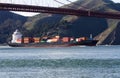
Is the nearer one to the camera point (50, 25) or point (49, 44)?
point (49, 44)

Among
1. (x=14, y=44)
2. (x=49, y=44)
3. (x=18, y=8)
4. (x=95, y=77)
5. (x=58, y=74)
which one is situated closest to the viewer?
(x=95, y=77)

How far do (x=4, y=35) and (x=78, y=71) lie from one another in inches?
5571

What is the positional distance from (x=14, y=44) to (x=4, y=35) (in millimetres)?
44931

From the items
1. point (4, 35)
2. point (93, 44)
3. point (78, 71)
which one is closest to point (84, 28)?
point (4, 35)

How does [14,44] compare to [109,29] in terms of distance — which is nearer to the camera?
[14,44]

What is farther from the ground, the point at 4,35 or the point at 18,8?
the point at 18,8

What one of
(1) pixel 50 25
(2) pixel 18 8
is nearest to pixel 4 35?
(1) pixel 50 25

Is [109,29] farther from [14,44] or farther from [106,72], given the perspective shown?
[106,72]

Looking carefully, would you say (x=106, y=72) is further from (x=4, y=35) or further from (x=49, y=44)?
(x=4, y=35)

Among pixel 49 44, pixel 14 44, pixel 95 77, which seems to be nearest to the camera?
pixel 95 77

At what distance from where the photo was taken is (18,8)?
70.7 meters

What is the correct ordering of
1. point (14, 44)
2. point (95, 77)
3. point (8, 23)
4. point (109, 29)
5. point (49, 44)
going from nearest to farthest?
point (95, 77), point (49, 44), point (14, 44), point (109, 29), point (8, 23)

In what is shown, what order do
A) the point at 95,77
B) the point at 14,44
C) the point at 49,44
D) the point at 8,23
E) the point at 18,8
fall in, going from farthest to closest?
1. the point at 8,23
2. the point at 14,44
3. the point at 49,44
4. the point at 18,8
5. the point at 95,77

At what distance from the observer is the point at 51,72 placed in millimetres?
40469
